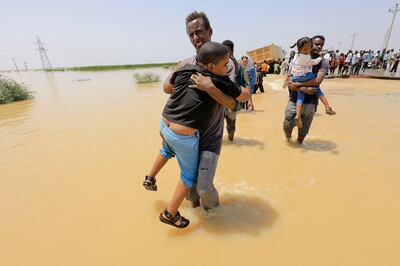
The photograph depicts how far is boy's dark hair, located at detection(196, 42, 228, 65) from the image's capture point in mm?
1565

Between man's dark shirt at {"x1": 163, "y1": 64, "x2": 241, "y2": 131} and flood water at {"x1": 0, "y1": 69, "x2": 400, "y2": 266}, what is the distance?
101 centimetres

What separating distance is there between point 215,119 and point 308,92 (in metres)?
2.08

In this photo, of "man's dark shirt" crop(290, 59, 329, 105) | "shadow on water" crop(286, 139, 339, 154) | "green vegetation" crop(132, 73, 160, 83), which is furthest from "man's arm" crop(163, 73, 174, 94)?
"green vegetation" crop(132, 73, 160, 83)

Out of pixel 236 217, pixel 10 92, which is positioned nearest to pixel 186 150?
pixel 236 217

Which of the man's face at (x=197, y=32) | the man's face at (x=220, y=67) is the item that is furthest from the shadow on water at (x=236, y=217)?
the man's face at (x=197, y=32)

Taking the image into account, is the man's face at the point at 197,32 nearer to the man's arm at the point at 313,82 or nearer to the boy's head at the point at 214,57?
the boy's head at the point at 214,57

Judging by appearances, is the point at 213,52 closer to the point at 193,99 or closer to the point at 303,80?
the point at 193,99

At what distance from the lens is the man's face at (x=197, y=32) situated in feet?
6.53

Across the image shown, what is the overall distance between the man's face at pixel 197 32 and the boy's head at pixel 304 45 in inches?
64.9

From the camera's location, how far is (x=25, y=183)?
119 inches

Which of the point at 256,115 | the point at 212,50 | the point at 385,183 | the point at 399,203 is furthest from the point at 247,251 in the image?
the point at 256,115

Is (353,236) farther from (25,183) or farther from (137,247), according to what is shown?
(25,183)

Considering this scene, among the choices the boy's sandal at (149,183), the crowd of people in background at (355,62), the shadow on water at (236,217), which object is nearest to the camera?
the shadow on water at (236,217)

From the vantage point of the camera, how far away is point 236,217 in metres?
2.25
